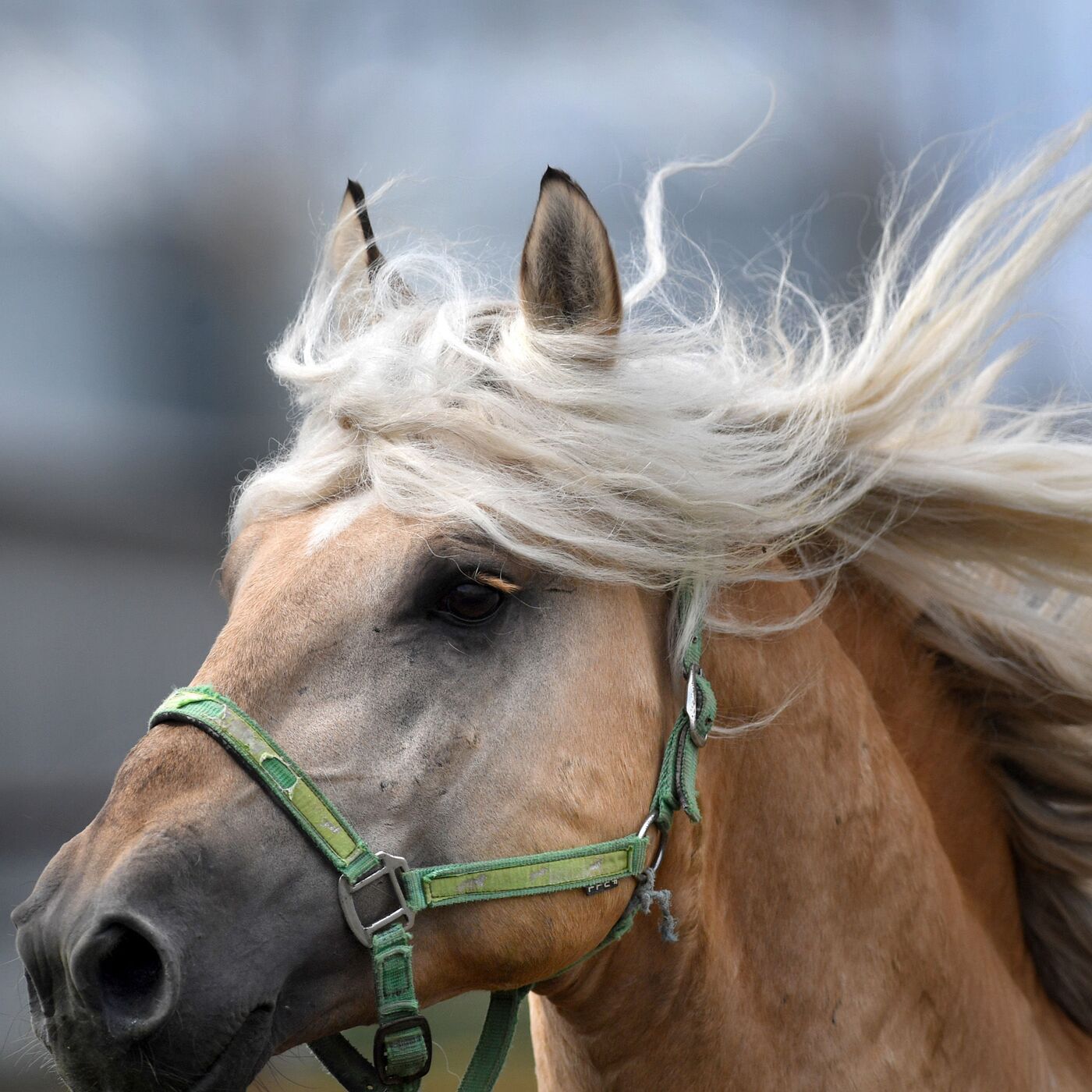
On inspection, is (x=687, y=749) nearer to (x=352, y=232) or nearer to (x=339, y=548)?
(x=339, y=548)

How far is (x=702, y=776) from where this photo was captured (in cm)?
127

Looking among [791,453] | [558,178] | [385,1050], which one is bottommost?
[385,1050]

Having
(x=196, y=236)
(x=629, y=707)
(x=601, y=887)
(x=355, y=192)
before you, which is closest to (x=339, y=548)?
(x=629, y=707)

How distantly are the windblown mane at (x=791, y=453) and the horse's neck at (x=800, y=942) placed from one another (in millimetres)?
151

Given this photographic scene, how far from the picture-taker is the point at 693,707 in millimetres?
1215

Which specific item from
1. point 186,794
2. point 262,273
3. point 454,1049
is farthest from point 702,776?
point 262,273

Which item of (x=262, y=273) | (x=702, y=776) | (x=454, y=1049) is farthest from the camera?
(x=262, y=273)

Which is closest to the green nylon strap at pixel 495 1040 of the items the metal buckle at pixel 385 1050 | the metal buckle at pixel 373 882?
the metal buckle at pixel 385 1050

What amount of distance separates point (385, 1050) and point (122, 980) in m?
Result: 0.30

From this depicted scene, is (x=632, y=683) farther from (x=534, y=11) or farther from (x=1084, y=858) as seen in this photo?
(x=534, y=11)

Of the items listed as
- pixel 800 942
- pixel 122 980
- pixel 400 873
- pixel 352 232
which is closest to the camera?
pixel 122 980

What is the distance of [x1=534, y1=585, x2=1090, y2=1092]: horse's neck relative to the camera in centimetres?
125

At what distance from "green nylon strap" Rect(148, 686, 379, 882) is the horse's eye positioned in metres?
0.24

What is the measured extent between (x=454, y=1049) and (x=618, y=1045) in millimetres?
3476
